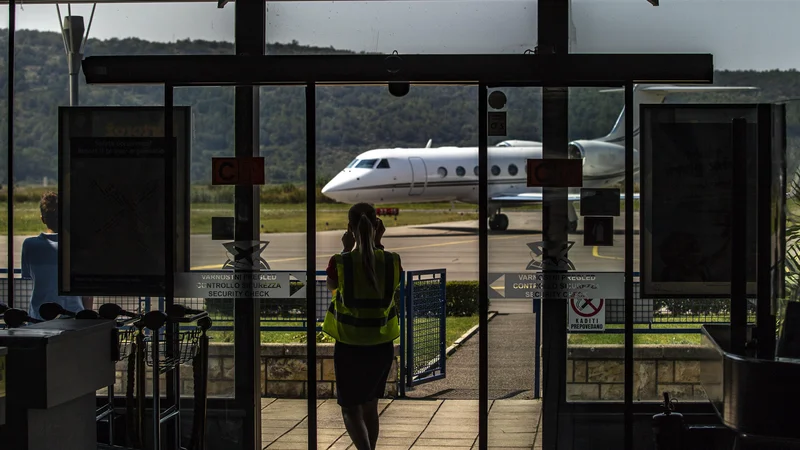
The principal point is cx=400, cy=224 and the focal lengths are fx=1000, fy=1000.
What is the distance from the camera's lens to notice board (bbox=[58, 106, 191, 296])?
6.34 meters

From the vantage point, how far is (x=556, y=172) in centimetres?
603

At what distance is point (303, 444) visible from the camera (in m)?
6.29

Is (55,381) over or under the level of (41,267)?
under

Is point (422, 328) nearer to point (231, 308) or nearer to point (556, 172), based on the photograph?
point (231, 308)

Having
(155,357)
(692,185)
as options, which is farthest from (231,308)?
(692,185)

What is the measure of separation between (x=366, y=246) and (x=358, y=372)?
2.45 feet

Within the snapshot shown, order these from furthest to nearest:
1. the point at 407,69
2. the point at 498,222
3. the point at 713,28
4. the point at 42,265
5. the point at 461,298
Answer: the point at 461,298
the point at 42,265
the point at 713,28
the point at 498,222
the point at 407,69

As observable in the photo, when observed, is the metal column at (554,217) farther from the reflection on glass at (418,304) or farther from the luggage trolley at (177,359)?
the luggage trolley at (177,359)

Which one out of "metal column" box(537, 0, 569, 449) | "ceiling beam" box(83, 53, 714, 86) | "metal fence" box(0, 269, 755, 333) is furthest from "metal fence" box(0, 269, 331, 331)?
"metal column" box(537, 0, 569, 449)

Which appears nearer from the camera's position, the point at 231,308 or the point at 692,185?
the point at 692,185

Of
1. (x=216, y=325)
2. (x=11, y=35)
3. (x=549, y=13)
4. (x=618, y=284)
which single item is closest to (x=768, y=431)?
(x=618, y=284)

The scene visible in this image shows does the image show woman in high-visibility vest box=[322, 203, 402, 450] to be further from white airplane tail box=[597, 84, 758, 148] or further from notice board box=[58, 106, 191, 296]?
white airplane tail box=[597, 84, 758, 148]

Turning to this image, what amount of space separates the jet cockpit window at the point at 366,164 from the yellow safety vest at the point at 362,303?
17.8m

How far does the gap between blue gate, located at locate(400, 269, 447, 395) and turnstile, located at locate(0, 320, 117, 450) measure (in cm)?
414
